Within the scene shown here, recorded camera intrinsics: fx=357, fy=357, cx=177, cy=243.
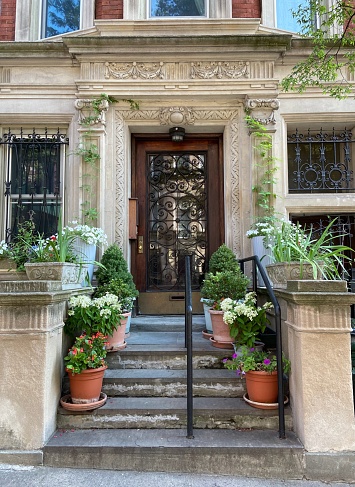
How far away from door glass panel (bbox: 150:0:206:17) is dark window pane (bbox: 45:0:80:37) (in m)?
1.27

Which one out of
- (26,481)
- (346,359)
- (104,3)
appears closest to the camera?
(26,481)

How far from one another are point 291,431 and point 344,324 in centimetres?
103

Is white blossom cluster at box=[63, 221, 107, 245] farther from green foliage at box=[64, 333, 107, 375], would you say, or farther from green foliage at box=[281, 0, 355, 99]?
green foliage at box=[281, 0, 355, 99]

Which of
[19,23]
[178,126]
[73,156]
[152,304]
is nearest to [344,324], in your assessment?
[152,304]

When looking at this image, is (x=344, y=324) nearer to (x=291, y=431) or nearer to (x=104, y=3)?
(x=291, y=431)

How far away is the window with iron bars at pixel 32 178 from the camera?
532 centimetres

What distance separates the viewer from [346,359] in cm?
294

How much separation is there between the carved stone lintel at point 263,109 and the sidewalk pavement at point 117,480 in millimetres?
4265

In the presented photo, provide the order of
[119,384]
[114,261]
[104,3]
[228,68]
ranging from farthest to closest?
[104,3] < [228,68] < [114,261] < [119,384]

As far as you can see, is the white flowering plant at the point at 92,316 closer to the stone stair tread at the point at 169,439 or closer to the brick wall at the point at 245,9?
the stone stair tread at the point at 169,439

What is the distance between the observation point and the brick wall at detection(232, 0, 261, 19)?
539 centimetres

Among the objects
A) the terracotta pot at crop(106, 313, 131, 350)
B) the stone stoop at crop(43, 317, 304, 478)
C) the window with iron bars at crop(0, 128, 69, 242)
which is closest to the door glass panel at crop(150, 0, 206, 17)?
the window with iron bars at crop(0, 128, 69, 242)

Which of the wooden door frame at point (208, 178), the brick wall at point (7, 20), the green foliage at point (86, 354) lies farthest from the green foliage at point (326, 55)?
the brick wall at point (7, 20)

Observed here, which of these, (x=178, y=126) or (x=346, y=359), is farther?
(x=178, y=126)
